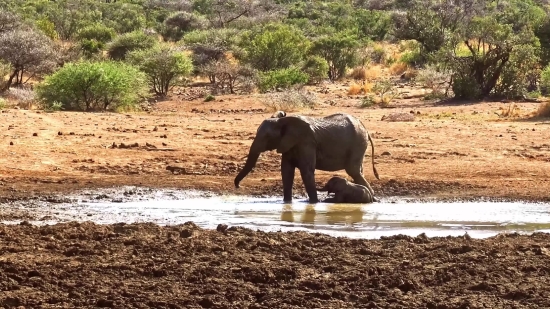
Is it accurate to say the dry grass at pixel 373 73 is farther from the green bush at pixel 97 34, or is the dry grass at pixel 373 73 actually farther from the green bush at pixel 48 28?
the green bush at pixel 48 28

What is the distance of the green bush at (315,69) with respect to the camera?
31922 millimetres

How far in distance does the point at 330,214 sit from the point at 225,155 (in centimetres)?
498

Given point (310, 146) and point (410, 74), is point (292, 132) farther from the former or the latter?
point (410, 74)

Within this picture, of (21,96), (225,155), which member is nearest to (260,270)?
(225,155)

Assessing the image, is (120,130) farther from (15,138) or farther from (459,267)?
(459,267)

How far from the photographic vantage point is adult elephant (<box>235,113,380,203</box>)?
12.0 m

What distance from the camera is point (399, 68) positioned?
35656 mm

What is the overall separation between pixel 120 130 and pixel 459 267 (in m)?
12.0

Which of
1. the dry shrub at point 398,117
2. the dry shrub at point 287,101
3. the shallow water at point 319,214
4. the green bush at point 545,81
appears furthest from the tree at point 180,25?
the shallow water at point 319,214

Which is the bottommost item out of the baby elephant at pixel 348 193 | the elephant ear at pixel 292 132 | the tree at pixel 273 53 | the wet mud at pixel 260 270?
the baby elephant at pixel 348 193

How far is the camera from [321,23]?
52.4 metres

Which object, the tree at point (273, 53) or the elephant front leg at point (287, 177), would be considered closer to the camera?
the elephant front leg at point (287, 177)

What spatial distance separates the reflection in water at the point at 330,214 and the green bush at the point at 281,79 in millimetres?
16195

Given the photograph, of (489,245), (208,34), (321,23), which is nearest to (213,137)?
(489,245)
